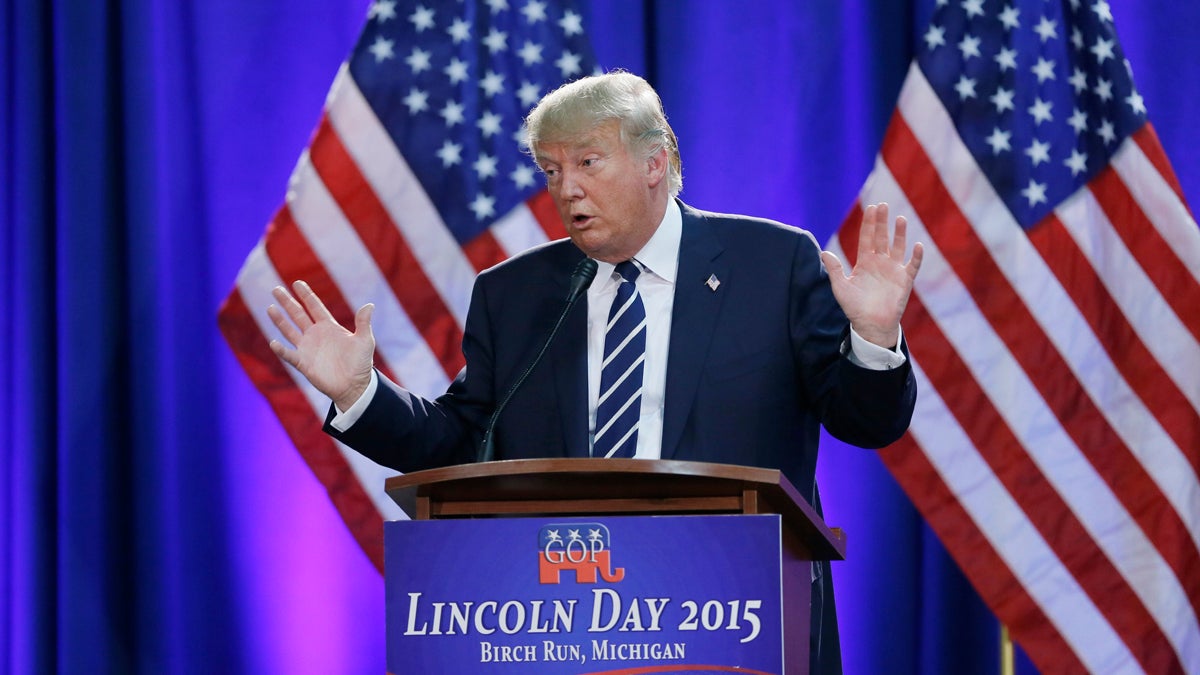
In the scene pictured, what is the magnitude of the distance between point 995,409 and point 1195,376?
0.50m

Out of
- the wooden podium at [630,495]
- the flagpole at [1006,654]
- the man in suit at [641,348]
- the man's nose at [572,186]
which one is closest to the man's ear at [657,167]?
the man in suit at [641,348]

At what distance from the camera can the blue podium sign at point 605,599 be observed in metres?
1.72

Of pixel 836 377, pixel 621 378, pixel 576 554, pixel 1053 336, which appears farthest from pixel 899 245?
pixel 1053 336

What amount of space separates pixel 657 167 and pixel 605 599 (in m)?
1.10

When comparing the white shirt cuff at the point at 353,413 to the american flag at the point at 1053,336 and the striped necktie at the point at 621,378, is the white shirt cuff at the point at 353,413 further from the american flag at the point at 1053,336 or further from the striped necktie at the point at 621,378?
the american flag at the point at 1053,336

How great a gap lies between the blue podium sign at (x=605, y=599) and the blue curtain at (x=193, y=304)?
2.34 m

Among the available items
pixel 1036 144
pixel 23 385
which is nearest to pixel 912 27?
pixel 1036 144

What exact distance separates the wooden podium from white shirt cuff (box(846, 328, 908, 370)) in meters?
0.31

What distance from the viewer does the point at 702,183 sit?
13.6ft

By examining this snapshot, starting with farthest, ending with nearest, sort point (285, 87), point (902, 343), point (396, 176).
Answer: point (285, 87), point (396, 176), point (902, 343)

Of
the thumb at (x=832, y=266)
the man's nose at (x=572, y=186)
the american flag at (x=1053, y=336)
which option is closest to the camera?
A: the thumb at (x=832, y=266)

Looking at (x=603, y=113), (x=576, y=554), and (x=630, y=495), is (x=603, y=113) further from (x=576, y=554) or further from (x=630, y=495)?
(x=576, y=554)

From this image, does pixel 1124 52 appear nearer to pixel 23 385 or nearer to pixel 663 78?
pixel 663 78

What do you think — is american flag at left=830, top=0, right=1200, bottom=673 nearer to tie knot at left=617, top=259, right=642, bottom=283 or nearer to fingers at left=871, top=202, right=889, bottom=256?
tie knot at left=617, top=259, right=642, bottom=283
